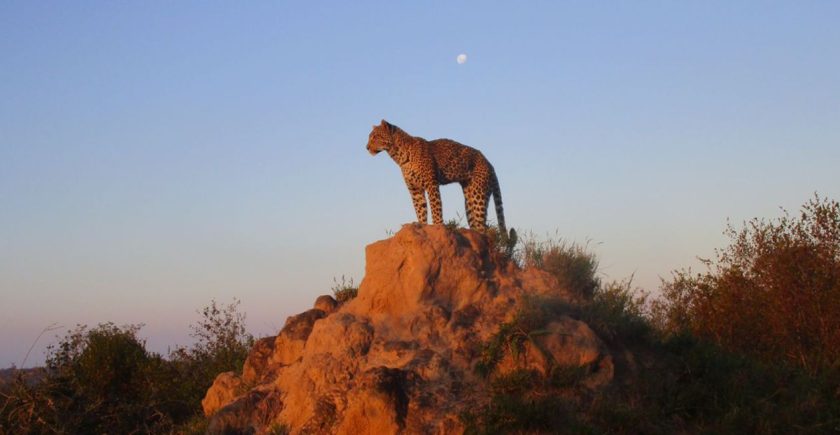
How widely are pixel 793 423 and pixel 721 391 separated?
2.95 feet

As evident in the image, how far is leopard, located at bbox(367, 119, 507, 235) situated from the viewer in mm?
15766

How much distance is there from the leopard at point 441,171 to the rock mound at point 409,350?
3.41 meters

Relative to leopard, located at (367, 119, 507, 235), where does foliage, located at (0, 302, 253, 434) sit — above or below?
below

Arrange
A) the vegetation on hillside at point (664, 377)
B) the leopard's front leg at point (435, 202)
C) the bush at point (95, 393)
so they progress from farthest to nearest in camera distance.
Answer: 1. the leopard's front leg at point (435, 202)
2. the bush at point (95, 393)
3. the vegetation on hillside at point (664, 377)

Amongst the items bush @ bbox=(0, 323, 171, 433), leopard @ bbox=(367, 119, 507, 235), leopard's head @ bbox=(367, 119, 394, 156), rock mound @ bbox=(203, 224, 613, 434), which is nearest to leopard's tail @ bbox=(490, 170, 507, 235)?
leopard @ bbox=(367, 119, 507, 235)

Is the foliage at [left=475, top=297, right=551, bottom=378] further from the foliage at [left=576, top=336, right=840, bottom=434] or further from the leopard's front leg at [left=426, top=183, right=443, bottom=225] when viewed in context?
the leopard's front leg at [left=426, top=183, right=443, bottom=225]

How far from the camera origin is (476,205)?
1598 cm

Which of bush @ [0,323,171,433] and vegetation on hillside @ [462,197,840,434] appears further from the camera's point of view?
bush @ [0,323,171,433]

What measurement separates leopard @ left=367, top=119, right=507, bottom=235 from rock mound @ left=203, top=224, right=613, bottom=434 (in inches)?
134

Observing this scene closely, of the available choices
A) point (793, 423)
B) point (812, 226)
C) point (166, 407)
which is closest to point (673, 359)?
point (793, 423)

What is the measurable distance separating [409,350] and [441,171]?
5.67 metres

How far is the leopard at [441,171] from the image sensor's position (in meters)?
15.8

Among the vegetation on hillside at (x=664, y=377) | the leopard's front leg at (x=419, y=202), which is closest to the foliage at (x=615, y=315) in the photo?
the vegetation on hillside at (x=664, y=377)

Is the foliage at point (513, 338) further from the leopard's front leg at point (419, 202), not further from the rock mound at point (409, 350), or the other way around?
the leopard's front leg at point (419, 202)
